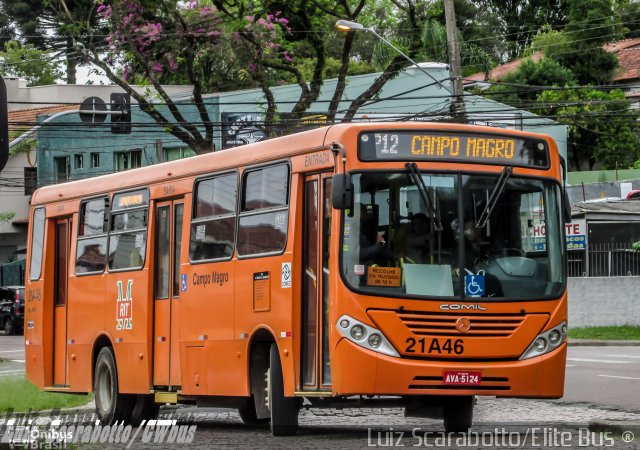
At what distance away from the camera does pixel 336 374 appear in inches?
500

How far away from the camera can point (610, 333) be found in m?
37.0

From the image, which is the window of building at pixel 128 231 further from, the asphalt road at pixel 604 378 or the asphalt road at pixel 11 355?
the asphalt road at pixel 11 355

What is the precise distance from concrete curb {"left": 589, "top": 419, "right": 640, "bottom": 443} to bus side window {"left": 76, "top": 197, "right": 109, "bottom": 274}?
7314mm

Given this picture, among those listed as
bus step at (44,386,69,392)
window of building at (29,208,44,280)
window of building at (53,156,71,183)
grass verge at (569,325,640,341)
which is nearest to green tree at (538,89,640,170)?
window of building at (53,156,71,183)

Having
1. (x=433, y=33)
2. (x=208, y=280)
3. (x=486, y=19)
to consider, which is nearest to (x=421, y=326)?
(x=208, y=280)

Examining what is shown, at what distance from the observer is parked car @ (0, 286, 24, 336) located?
160 feet

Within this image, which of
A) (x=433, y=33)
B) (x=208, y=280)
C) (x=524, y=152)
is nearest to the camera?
(x=524, y=152)

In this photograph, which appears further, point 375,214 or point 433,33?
point 433,33

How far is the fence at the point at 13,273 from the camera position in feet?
206

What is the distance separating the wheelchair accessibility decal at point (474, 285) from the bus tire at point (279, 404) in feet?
7.08

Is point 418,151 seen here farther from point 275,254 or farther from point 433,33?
point 433,33

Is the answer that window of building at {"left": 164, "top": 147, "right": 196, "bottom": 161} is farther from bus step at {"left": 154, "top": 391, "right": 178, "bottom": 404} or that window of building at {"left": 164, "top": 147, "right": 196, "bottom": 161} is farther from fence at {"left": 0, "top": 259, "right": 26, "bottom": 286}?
bus step at {"left": 154, "top": 391, "right": 178, "bottom": 404}

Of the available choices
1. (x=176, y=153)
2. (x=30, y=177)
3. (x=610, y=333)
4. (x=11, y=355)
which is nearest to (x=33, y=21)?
(x=30, y=177)

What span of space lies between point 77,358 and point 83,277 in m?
1.13
